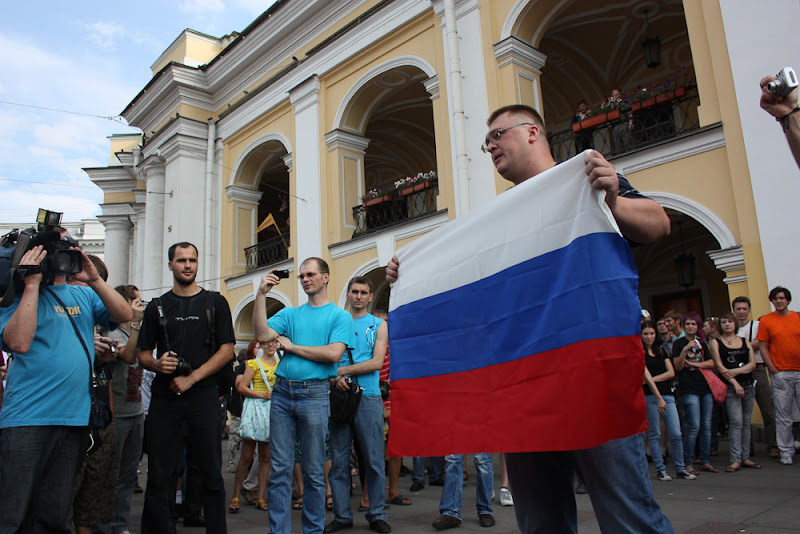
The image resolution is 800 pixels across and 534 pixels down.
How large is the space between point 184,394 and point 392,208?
35.0 ft

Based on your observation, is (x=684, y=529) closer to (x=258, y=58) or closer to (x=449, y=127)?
(x=449, y=127)

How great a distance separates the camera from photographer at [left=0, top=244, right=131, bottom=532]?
2963 millimetres

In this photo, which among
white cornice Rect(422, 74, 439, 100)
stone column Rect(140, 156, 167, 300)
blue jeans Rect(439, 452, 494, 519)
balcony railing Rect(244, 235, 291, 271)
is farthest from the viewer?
stone column Rect(140, 156, 167, 300)

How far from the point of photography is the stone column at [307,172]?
49.1ft

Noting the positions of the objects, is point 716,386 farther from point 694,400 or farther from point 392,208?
point 392,208

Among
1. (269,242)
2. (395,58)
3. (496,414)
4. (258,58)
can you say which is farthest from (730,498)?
(258,58)

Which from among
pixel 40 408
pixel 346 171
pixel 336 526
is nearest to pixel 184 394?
pixel 40 408

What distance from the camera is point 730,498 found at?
5.09 m

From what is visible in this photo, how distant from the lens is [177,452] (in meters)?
3.78

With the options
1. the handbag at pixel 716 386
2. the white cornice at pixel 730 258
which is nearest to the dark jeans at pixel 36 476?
the handbag at pixel 716 386

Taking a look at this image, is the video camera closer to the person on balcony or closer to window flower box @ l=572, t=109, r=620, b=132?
window flower box @ l=572, t=109, r=620, b=132

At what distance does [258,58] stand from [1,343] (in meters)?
15.6

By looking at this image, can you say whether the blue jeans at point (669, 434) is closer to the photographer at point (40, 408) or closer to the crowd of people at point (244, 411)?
the crowd of people at point (244, 411)

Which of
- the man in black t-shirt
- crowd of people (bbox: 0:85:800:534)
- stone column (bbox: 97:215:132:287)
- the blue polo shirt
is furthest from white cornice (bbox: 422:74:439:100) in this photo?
stone column (bbox: 97:215:132:287)
